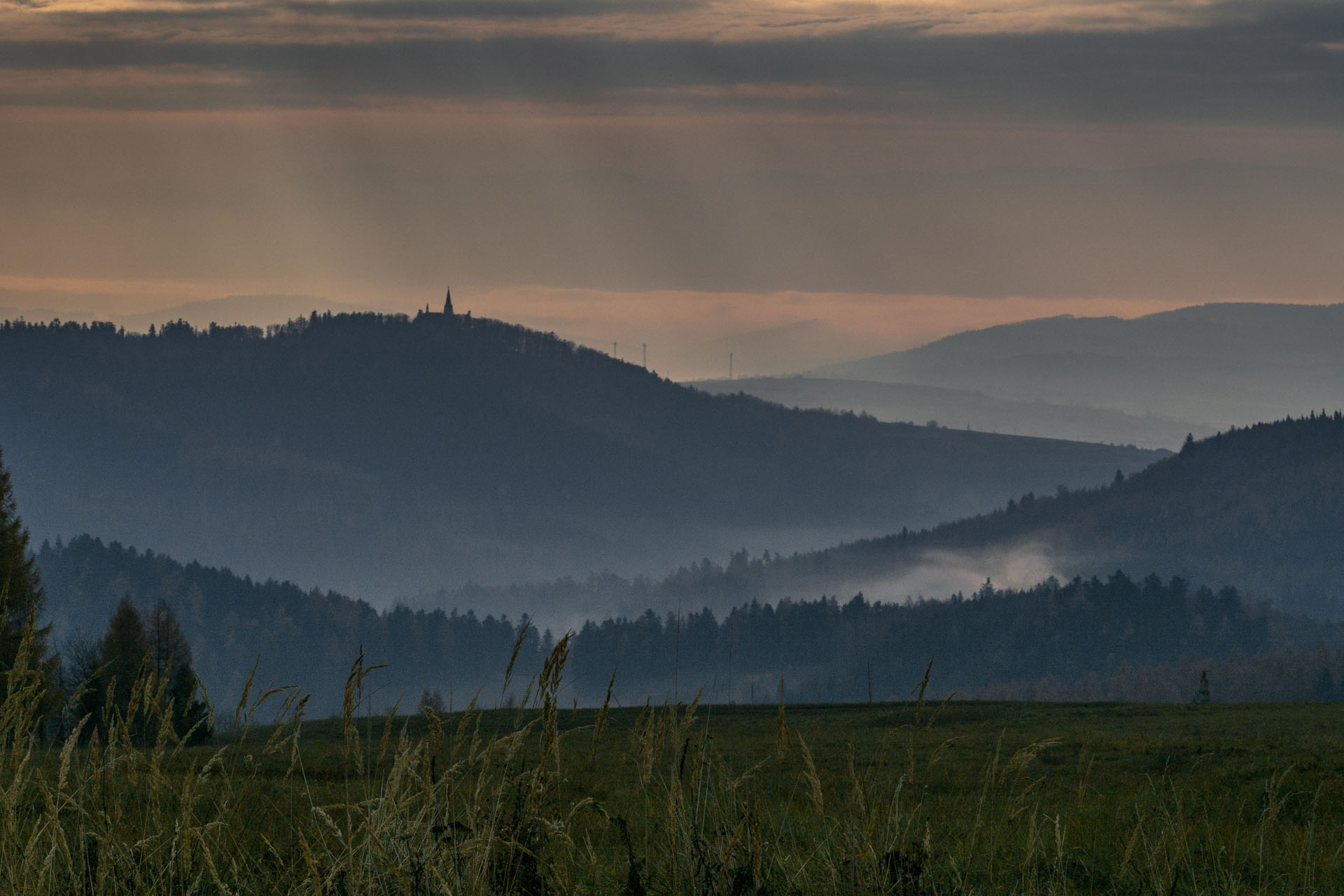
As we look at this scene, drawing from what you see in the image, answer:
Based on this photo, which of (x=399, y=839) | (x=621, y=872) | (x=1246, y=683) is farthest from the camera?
(x=1246, y=683)

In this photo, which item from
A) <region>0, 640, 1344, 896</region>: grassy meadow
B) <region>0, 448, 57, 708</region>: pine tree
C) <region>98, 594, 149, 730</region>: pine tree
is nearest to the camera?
<region>0, 640, 1344, 896</region>: grassy meadow

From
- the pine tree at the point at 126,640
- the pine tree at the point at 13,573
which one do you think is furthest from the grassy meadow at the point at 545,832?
the pine tree at the point at 126,640

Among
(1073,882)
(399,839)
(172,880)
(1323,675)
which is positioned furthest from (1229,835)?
(1323,675)

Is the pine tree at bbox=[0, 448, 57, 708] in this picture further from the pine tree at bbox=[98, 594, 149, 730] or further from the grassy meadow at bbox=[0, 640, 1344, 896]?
the grassy meadow at bbox=[0, 640, 1344, 896]

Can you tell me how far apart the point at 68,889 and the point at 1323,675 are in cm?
17530

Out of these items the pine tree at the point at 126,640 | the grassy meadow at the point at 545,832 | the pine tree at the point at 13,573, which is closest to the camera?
the grassy meadow at the point at 545,832

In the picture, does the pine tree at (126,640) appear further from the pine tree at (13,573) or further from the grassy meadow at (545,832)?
the grassy meadow at (545,832)

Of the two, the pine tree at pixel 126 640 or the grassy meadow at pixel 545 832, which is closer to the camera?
the grassy meadow at pixel 545 832

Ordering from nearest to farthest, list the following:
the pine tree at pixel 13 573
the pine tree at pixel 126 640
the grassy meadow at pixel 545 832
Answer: the grassy meadow at pixel 545 832 < the pine tree at pixel 13 573 < the pine tree at pixel 126 640

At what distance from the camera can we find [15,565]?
37.0 metres

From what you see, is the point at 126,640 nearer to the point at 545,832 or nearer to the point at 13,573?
the point at 13,573

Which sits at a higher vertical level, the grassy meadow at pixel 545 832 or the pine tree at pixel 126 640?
the pine tree at pixel 126 640

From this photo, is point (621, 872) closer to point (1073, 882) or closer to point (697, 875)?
point (697, 875)

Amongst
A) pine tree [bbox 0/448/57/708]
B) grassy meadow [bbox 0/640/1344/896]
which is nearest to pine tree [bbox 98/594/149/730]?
pine tree [bbox 0/448/57/708]
